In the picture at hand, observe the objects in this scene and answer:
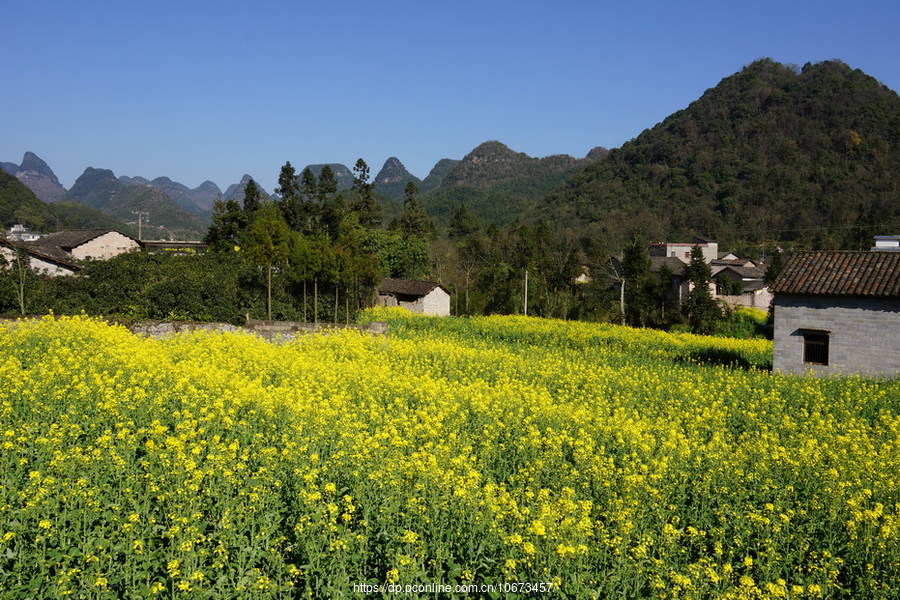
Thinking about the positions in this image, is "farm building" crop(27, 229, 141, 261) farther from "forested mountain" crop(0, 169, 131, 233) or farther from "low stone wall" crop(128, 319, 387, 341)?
"low stone wall" crop(128, 319, 387, 341)

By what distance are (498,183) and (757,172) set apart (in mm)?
68892

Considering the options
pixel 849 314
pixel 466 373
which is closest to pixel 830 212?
pixel 849 314

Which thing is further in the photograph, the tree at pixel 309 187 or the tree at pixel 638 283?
the tree at pixel 309 187

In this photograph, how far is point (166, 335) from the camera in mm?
15430

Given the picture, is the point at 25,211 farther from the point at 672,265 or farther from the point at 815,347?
the point at 815,347

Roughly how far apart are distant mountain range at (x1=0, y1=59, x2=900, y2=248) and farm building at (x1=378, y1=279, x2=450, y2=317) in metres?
20.4

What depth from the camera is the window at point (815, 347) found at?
1633cm

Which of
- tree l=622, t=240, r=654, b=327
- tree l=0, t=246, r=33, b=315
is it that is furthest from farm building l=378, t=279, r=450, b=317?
tree l=0, t=246, r=33, b=315

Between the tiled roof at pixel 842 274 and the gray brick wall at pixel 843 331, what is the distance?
0.89ft

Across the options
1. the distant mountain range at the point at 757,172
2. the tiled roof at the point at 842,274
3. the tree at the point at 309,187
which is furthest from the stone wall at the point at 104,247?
the tiled roof at the point at 842,274

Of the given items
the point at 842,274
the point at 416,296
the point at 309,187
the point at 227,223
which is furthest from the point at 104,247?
the point at 842,274

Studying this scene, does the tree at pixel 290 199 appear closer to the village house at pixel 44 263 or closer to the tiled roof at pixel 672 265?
the village house at pixel 44 263

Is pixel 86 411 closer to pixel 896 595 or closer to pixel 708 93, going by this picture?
pixel 896 595

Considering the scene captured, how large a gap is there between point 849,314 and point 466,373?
32.8 ft
